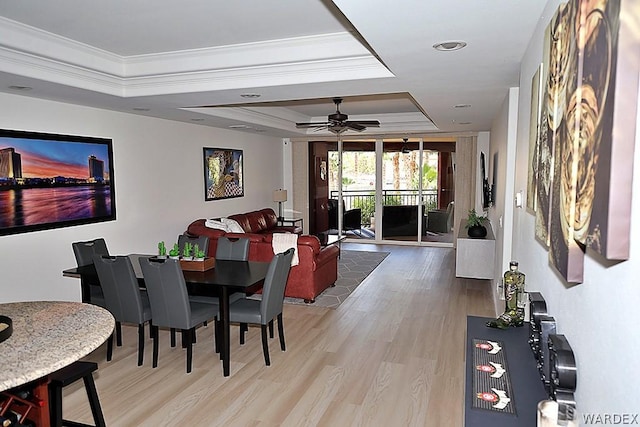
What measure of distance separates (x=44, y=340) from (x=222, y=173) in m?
6.26

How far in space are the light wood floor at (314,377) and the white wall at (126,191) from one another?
3.67ft

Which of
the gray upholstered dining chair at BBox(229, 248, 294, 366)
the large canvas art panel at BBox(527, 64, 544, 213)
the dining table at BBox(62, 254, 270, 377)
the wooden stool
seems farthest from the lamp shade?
the large canvas art panel at BBox(527, 64, 544, 213)

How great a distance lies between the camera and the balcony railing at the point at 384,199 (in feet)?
33.0

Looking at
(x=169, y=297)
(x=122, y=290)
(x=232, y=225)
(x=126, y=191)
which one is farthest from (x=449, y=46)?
(x=232, y=225)

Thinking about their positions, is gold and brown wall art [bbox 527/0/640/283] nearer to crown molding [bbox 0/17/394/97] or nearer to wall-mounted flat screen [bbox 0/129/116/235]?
crown molding [bbox 0/17/394/97]

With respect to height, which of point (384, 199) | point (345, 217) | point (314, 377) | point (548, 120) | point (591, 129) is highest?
point (548, 120)

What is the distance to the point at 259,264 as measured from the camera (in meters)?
4.39

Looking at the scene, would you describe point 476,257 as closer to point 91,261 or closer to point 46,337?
point 91,261

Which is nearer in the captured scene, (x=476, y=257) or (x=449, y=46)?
(x=449, y=46)

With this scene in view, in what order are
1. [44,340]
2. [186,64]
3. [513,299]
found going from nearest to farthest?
1. [44,340]
2. [513,299]
3. [186,64]

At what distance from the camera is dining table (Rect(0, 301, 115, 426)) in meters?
1.55

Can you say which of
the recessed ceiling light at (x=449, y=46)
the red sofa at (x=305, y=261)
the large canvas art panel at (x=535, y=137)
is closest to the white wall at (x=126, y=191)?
the red sofa at (x=305, y=261)

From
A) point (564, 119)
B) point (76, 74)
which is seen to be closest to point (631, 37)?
point (564, 119)

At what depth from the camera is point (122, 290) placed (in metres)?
3.86
